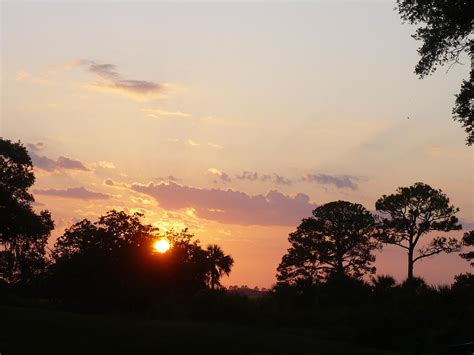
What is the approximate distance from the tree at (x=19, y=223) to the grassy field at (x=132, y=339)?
26.4m

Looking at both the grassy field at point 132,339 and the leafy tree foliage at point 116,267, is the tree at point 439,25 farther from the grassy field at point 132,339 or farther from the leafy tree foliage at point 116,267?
the leafy tree foliage at point 116,267

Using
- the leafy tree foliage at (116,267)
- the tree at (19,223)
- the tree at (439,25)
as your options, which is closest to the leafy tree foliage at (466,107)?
the tree at (439,25)

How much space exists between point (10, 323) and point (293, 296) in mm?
30219

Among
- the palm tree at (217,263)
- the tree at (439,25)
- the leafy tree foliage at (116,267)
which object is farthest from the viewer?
the palm tree at (217,263)

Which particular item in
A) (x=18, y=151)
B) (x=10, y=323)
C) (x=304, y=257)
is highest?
(x=18, y=151)

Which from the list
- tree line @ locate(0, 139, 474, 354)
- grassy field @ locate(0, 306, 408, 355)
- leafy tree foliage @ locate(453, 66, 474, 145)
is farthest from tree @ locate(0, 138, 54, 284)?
leafy tree foliage @ locate(453, 66, 474, 145)

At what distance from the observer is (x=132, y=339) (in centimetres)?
2095

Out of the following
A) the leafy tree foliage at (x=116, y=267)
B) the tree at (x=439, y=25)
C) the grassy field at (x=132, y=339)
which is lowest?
the grassy field at (x=132, y=339)

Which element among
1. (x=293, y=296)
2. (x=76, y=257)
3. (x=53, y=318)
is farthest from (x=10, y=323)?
(x=293, y=296)

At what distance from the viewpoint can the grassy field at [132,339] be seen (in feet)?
61.7

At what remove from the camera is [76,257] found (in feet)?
153

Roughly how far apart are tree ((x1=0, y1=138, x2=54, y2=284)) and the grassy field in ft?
86.7

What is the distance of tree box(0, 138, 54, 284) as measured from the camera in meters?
50.0

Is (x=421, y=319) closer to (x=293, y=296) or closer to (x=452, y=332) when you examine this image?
(x=452, y=332)
